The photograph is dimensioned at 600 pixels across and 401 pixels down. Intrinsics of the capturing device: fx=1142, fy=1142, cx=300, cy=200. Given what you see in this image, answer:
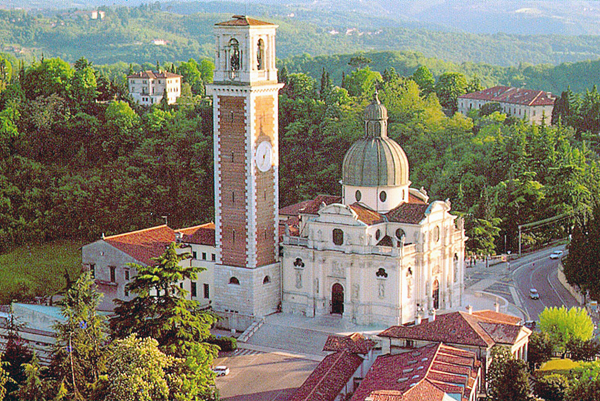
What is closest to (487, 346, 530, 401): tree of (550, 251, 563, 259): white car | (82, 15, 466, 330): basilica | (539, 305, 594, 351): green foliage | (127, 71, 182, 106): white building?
(539, 305, 594, 351): green foliage

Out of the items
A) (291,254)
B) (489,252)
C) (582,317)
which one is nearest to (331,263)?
(291,254)

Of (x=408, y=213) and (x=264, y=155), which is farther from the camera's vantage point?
(x=264, y=155)

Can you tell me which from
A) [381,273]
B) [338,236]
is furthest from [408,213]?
[338,236]

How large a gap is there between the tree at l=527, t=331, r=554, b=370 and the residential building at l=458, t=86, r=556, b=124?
63.2 meters

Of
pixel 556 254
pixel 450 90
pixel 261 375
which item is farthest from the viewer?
pixel 450 90

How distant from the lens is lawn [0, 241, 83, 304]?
3113 inches

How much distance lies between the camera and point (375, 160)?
206 ft

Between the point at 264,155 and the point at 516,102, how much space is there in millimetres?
62458

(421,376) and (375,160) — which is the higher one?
(375,160)

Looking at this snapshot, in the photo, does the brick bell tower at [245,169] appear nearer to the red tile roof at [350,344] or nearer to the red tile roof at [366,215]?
the red tile roof at [366,215]

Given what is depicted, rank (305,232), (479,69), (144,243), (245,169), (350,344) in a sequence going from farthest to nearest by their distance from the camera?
1. (479,69)
2. (144,243)
3. (305,232)
4. (245,169)
5. (350,344)

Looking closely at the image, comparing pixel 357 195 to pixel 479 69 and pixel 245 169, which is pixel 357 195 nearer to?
pixel 245 169

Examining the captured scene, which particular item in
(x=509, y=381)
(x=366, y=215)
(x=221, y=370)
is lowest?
(x=221, y=370)

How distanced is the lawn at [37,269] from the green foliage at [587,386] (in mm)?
39429
